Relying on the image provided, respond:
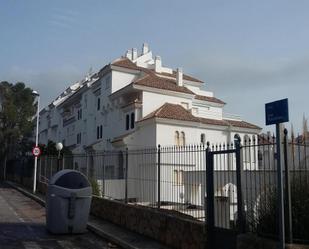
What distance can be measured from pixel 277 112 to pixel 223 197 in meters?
3.13

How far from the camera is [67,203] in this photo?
13.2 meters

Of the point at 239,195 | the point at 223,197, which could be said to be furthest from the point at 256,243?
the point at 223,197

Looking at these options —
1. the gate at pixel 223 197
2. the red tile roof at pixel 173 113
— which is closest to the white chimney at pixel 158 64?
the red tile roof at pixel 173 113

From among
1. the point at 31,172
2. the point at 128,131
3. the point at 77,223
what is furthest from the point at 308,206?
the point at 128,131

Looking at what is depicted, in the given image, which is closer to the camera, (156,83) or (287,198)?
(287,198)

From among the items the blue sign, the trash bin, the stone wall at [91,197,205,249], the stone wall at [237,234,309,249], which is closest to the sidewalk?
the stone wall at [91,197,205,249]

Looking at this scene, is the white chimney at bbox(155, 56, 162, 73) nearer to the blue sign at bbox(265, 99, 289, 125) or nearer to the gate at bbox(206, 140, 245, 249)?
the gate at bbox(206, 140, 245, 249)

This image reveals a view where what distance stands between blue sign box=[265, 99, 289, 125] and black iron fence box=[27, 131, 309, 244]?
26.4 inches

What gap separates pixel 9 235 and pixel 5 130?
5197 cm

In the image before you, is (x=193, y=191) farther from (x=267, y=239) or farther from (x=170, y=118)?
(x=170, y=118)

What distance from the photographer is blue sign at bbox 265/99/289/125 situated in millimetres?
7074

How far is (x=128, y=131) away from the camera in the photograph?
42.9m

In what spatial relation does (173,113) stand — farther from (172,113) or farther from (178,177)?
(178,177)

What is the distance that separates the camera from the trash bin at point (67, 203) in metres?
13.1
